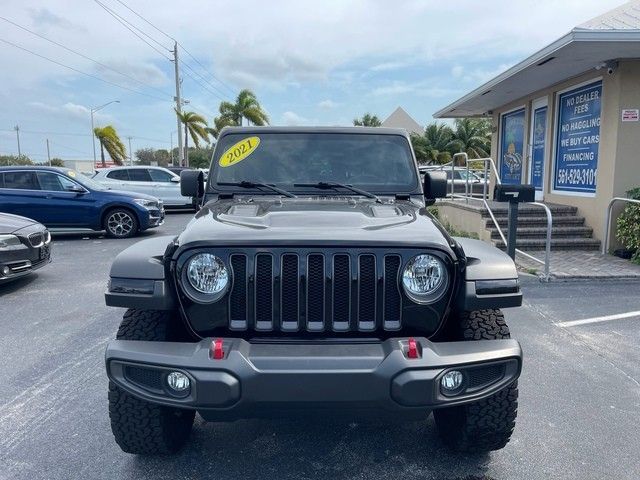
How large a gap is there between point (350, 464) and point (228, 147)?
2312 mm

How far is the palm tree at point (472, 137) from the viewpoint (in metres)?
37.0

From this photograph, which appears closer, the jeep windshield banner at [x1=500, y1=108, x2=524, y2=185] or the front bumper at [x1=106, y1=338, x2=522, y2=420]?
the front bumper at [x1=106, y1=338, x2=522, y2=420]

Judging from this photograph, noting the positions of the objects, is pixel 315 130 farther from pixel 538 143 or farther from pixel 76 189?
pixel 538 143

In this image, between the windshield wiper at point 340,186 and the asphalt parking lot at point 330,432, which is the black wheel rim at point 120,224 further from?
the windshield wiper at point 340,186

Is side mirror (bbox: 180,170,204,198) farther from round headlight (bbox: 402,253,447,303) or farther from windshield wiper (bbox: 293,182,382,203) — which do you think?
round headlight (bbox: 402,253,447,303)

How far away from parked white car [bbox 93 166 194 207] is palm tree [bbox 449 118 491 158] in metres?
25.0

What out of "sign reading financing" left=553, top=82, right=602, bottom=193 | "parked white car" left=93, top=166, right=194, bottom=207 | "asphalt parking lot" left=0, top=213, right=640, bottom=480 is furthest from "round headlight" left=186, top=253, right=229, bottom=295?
"parked white car" left=93, top=166, right=194, bottom=207

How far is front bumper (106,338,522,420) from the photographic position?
218 centimetres

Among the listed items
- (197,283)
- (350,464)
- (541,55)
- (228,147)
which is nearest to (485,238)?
(541,55)

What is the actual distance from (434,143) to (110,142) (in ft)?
78.2

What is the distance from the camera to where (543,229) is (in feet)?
30.7

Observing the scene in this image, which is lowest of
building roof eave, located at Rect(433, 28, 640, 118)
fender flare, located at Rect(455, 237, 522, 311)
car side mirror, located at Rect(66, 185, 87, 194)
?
fender flare, located at Rect(455, 237, 522, 311)

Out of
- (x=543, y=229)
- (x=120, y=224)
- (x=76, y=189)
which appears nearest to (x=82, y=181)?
(x=76, y=189)

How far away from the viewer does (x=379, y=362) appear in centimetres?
221
